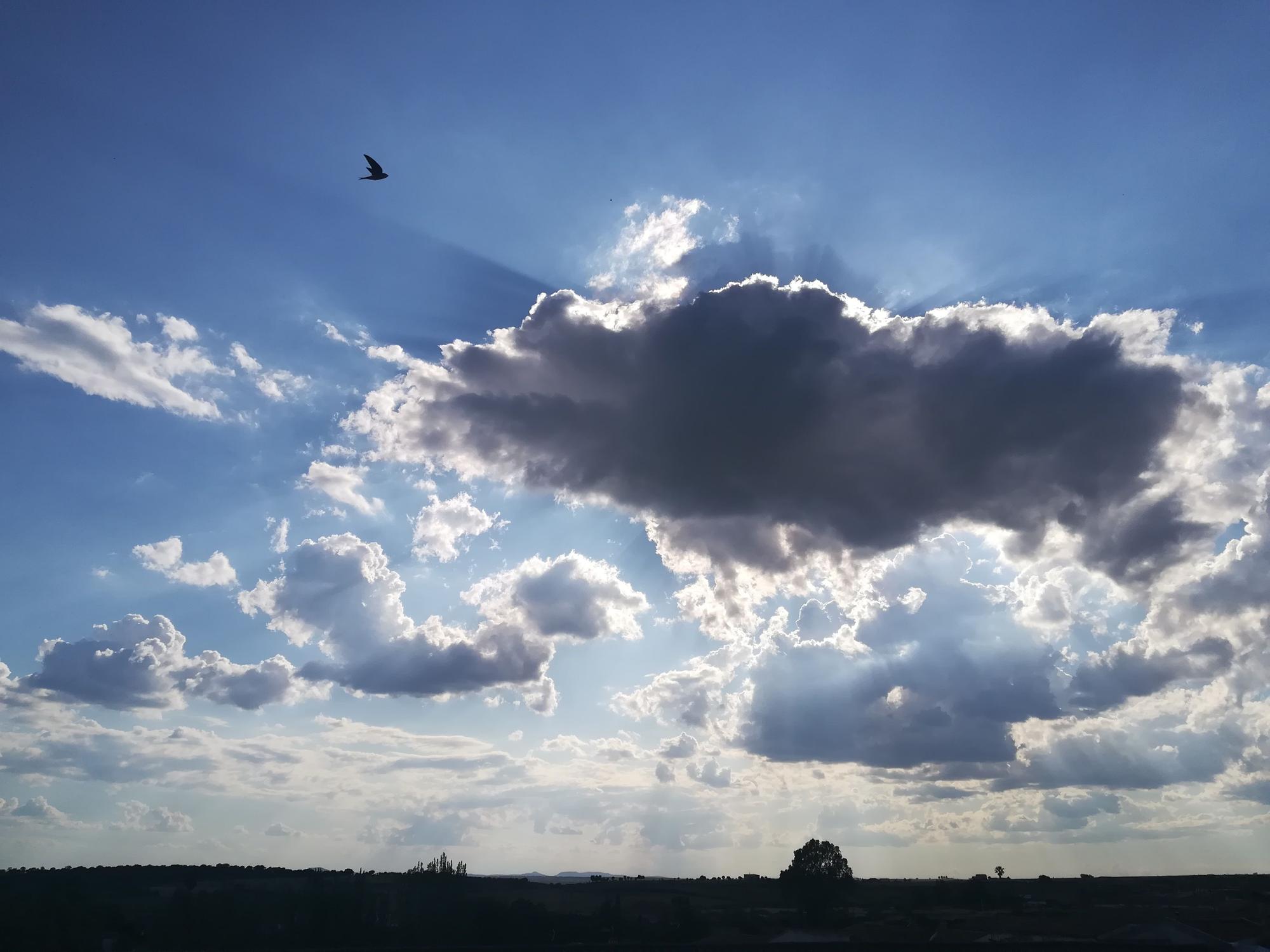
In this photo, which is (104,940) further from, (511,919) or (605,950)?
(605,950)

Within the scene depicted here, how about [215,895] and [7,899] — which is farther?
[215,895]

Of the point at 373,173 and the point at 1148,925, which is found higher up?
the point at 373,173

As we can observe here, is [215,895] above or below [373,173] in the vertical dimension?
below

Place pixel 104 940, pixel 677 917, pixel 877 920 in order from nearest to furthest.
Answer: pixel 104 940
pixel 677 917
pixel 877 920

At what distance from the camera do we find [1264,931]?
471ft

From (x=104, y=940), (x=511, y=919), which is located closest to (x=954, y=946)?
(x=511, y=919)

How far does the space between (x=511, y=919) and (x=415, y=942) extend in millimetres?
15218

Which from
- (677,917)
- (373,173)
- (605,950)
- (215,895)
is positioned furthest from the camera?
(677,917)

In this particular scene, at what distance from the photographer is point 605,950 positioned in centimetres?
11744

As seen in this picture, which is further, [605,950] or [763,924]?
[763,924]

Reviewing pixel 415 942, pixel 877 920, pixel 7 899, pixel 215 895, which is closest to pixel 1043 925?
pixel 877 920

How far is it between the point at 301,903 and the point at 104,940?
3348 cm

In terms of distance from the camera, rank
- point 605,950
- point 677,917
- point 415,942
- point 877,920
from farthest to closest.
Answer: point 877,920
point 677,917
point 415,942
point 605,950

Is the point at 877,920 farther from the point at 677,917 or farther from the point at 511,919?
the point at 511,919
